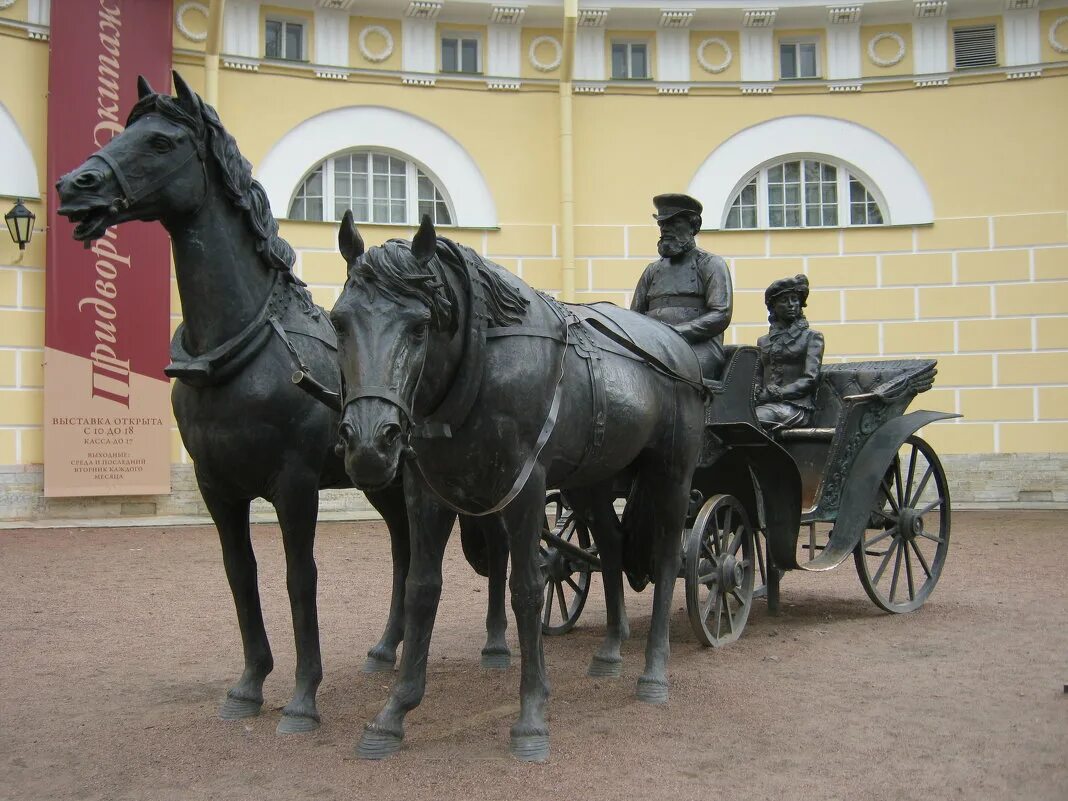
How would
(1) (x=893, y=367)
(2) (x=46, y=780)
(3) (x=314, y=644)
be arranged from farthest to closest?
(1) (x=893, y=367), (3) (x=314, y=644), (2) (x=46, y=780)

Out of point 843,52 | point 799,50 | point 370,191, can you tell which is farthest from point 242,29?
point 843,52

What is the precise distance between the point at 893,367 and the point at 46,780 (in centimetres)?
568

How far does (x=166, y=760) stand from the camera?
3875 millimetres

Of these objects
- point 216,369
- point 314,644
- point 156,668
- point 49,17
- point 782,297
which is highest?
point 49,17

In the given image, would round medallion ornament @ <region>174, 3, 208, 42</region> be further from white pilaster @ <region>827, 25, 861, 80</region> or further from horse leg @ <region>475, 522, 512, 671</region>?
horse leg @ <region>475, 522, 512, 671</region>

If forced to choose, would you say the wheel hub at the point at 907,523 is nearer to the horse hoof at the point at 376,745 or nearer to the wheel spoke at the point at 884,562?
the wheel spoke at the point at 884,562

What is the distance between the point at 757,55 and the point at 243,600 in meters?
11.2

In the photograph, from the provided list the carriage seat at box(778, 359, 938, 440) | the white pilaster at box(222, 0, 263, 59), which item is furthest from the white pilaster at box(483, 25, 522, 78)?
the carriage seat at box(778, 359, 938, 440)

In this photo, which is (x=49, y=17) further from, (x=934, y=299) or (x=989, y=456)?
(x=989, y=456)

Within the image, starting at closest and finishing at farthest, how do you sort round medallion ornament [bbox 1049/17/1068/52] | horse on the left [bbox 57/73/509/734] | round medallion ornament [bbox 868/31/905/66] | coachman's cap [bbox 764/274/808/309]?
horse on the left [bbox 57/73/509/734] < coachman's cap [bbox 764/274/808/309] < round medallion ornament [bbox 1049/17/1068/52] < round medallion ornament [bbox 868/31/905/66]

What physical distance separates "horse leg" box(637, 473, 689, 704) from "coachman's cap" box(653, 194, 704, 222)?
1.62 metres

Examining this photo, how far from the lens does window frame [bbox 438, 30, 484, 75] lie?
13109mm

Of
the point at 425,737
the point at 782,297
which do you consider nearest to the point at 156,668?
the point at 425,737

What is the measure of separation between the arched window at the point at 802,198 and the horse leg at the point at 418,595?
33.3 feet
